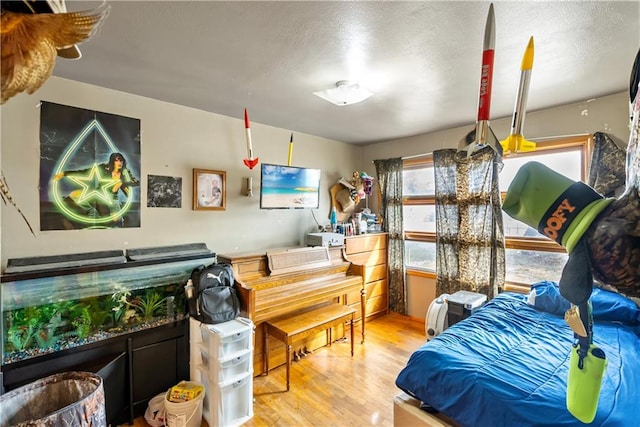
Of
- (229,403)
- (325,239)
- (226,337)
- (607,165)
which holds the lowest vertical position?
(229,403)

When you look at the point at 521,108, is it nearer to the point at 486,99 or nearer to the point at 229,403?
the point at 486,99

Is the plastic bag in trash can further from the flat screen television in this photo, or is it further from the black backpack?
the flat screen television

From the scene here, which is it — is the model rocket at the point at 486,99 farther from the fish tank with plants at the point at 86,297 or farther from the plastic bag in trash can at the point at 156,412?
the plastic bag in trash can at the point at 156,412

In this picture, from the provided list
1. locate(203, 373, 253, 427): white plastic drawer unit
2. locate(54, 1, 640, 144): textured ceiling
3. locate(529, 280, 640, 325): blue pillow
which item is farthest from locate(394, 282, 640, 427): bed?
locate(54, 1, 640, 144): textured ceiling

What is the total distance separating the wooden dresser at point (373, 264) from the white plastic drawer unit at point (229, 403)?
179 centimetres

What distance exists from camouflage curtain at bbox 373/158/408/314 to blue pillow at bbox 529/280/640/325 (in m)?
1.78

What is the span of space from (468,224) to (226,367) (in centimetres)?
292

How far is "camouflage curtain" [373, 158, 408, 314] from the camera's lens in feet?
13.3

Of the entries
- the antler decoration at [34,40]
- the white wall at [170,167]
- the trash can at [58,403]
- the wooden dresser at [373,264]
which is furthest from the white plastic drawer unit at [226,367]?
the antler decoration at [34,40]

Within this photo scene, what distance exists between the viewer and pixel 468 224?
3.38 m

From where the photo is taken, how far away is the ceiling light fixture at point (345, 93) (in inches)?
85.0

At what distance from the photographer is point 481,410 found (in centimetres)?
138

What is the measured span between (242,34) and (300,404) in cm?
262

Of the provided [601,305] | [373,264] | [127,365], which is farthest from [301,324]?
[601,305]
